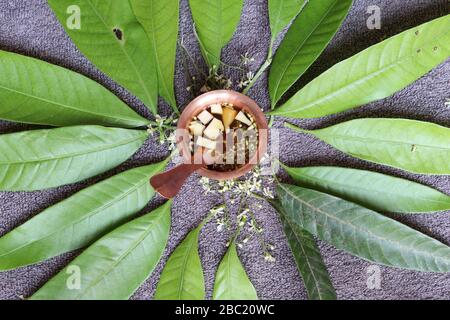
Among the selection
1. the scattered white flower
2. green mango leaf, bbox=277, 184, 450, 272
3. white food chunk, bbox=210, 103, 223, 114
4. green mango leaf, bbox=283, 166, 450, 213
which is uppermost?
white food chunk, bbox=210, 103, 223, 114

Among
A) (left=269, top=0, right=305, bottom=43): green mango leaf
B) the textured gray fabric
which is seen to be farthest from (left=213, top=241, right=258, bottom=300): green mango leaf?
(left=269, top=0, right=305, bottom=43): green mango leaf

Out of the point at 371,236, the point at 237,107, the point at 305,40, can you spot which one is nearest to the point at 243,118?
the point at 237,107

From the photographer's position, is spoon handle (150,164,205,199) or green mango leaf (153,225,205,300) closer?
spoon handle (150,164,205,199)

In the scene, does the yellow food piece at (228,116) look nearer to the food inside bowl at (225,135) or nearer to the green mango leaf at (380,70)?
the food inside bowl at (225,135)

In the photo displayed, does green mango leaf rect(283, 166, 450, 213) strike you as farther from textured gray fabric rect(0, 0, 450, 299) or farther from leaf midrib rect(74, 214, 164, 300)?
leaf midrib rect(74, 214, 164, 300)

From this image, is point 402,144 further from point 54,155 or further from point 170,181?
point 54,155

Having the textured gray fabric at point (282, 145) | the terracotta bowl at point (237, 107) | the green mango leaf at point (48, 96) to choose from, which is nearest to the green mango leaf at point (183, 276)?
the textured gray fabric at point (282, 145)
